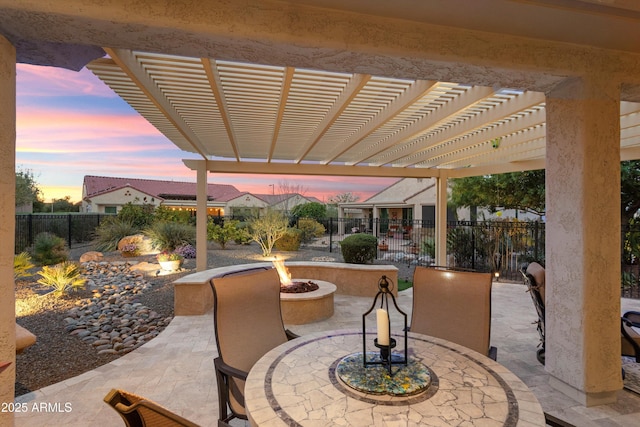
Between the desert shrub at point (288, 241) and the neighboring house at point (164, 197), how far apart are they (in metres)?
4.98

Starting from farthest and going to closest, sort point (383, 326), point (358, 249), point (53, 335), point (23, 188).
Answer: point (23, 188) < point (358, 249) < point (53, 335) < point (383, 326)

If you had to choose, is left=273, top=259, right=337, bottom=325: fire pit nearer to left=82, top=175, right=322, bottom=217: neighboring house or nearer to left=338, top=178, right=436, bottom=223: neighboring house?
left=82, top=175, right=322, bottom=217: neighboring house

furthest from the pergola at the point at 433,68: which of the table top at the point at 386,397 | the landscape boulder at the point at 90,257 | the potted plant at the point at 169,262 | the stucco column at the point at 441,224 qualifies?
the landscape boulder at the point at 90,257

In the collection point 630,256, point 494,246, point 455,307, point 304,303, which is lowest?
point 304,303

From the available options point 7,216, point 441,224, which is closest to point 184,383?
point 7,216

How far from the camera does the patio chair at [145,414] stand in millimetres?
782

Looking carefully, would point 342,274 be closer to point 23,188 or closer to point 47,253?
point 47,253

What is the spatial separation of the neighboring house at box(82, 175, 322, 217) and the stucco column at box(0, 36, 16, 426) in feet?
48.5

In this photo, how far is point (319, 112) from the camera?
173 inches

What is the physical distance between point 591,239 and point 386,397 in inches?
91.1

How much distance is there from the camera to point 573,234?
256cm

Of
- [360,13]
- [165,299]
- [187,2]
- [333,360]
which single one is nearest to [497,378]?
[333,360]

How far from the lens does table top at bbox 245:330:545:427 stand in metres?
1.18

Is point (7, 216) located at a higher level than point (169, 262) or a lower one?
higher
